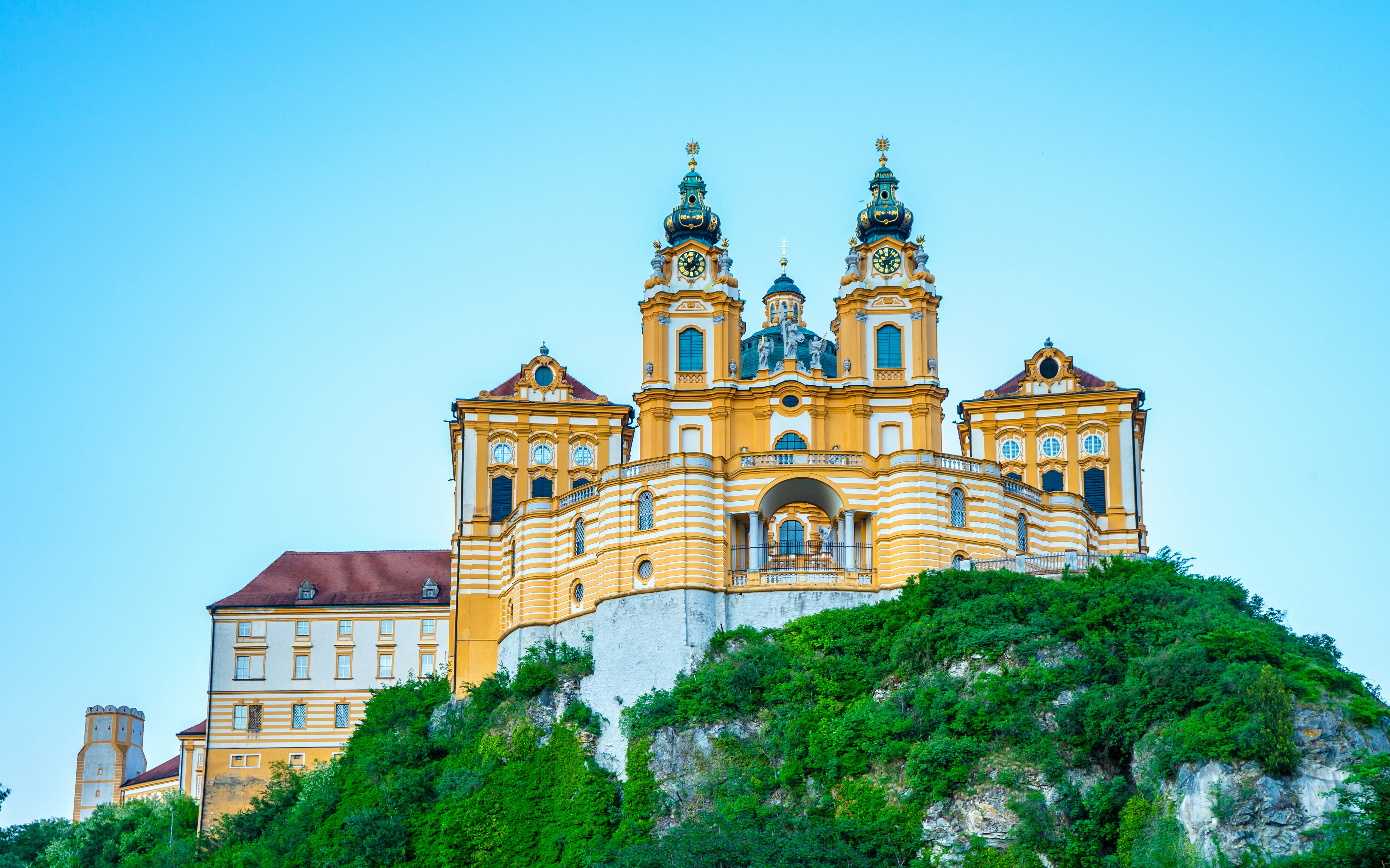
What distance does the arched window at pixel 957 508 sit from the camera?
216 feet

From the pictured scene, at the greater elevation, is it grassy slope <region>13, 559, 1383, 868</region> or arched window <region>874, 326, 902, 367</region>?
arched window <region>874, 326, 902, 367</region>

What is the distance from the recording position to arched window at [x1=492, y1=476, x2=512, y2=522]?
2977 inches

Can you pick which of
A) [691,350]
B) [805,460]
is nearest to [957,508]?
[805,460]

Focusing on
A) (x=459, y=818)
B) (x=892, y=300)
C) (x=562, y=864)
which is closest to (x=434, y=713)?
(x=459, y=818)

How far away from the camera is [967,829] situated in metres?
52.1

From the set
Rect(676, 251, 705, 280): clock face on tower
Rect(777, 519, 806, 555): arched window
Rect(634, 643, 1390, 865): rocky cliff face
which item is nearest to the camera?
Rect(634, 643, 1390, 865): rocky cliff face

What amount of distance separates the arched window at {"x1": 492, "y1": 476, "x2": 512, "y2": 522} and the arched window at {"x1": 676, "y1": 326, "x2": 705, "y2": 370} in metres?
9.75

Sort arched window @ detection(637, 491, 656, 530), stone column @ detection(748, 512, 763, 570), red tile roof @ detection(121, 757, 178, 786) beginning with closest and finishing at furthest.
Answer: stone column @ detection(748, 512, 763, 570), arched window @ detection(637, 491, 656, 530), red tile roof @ detection(121, 757, 178, 786)

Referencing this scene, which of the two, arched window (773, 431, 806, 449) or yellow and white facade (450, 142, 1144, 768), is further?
arched window (773, 431, 806, 449)

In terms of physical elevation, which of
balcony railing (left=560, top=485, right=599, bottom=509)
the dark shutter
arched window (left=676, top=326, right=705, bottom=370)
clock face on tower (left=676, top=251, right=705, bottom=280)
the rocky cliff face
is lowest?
the rocky cliff face

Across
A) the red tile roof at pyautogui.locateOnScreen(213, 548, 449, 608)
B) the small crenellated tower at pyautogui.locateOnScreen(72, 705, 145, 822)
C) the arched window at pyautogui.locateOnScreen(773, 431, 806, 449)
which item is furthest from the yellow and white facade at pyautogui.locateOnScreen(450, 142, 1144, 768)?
the small crenellated tower at pyautogui.locateOnScreen(72, 705, 145, 822)

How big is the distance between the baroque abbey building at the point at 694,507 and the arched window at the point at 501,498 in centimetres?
8

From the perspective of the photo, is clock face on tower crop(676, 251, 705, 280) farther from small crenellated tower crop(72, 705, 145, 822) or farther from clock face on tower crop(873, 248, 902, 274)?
small crenellated tower crop(72, 705, 145, 822)

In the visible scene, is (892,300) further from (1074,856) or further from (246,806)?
(246,806)
